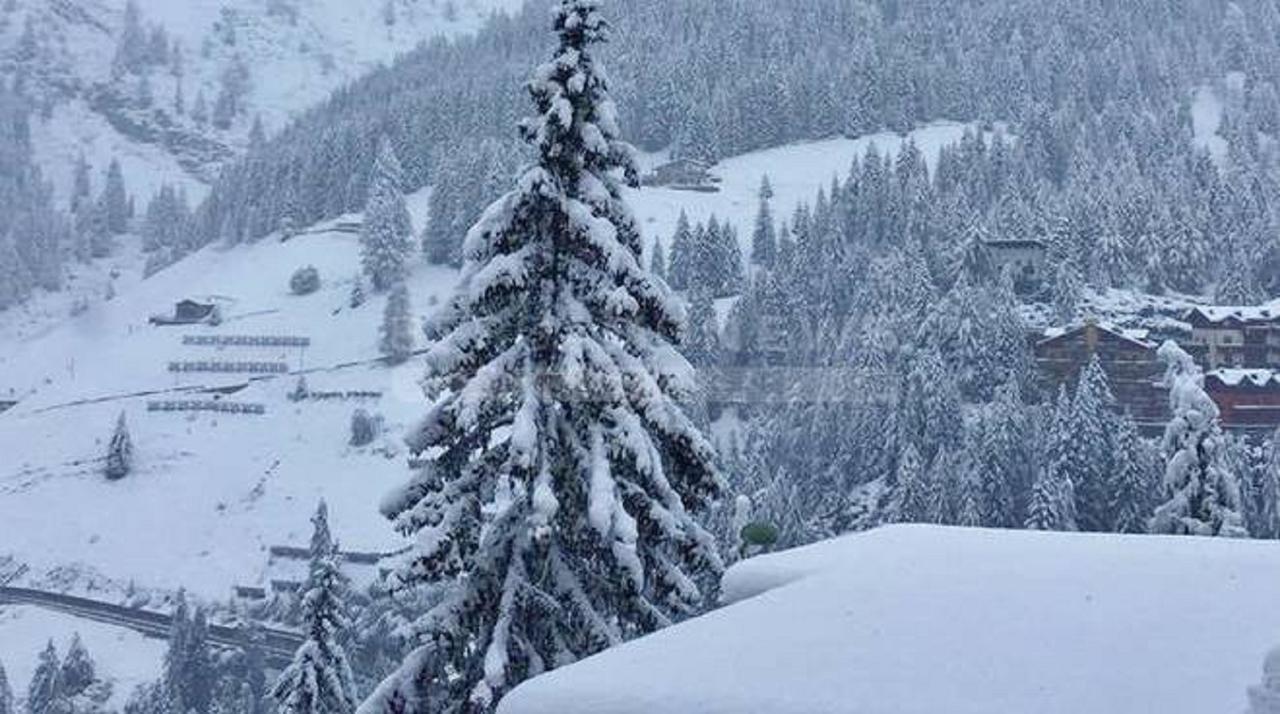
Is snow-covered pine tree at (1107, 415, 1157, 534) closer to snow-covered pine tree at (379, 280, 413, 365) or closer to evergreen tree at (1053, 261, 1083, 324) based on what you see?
evergreen tree at (1053, 261, 1083, 324)

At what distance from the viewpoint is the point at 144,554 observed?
98562 mm

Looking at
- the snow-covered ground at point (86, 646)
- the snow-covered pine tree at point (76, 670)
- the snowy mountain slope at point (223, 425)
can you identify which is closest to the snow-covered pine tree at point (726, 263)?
the snowy mountain slope at point (223, 425)

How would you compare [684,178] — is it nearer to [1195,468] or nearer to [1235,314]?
[1235,314]

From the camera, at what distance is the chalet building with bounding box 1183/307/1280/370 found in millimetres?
93812

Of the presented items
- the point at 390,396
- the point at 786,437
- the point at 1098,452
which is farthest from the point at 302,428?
the point at 1098,452

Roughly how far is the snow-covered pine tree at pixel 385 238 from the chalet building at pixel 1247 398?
85759 mm

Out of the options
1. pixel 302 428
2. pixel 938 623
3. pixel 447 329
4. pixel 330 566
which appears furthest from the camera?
pixel 302 428

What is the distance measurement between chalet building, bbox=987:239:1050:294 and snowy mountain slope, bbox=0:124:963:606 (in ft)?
110

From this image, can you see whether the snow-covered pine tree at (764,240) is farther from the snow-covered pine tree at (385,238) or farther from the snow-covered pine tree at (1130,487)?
the snow-covered pine tree at (1130,487)

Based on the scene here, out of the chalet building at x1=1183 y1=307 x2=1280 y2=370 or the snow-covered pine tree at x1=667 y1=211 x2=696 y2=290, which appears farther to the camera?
the snow-covered pine tree at x1=667 y1=211 x2=696 y2=290

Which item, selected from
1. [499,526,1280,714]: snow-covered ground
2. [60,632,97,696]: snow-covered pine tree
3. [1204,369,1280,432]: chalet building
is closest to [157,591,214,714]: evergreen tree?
[60,632,97,696]: snow-covered pine tree

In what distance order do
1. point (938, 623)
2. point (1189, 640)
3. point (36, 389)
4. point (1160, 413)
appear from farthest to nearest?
point (36, 389) → point (1160, 413) → point (938, 623) → point (1189, 640)

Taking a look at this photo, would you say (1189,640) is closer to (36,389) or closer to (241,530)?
(241,530)

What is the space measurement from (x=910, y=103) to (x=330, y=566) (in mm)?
169761
